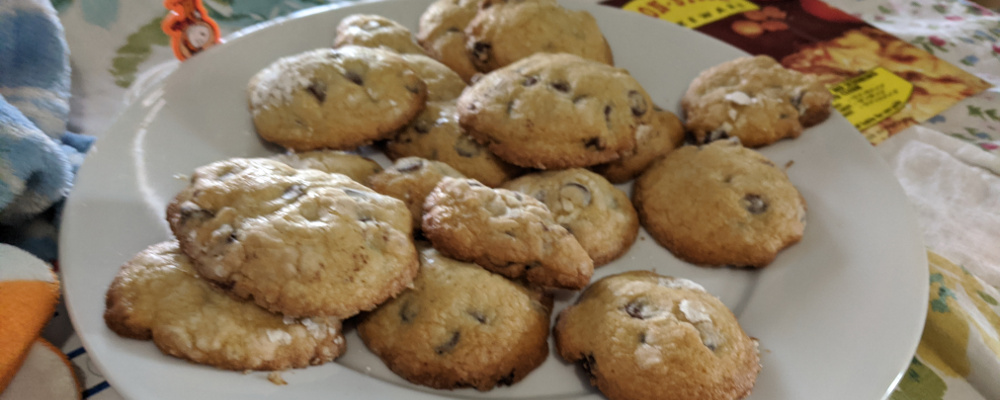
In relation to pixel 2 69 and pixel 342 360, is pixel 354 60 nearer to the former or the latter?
pixel 342 360

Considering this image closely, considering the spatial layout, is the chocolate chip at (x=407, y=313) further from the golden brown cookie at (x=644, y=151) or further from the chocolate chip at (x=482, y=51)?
the chocolate chip at (x=482, y=51)

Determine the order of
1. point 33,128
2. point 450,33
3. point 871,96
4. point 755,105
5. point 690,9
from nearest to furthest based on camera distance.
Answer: point 33,128, point 755,105, point 450,33, point 871,96, point 690,9

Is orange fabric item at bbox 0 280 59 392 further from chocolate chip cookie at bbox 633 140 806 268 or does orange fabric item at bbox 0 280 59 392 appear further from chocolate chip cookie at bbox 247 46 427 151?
chocolate chip cookie at bbox 633 140 806 268

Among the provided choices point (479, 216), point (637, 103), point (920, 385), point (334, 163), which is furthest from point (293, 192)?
point (920, 385)

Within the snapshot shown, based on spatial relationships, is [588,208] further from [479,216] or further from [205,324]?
[205,324]

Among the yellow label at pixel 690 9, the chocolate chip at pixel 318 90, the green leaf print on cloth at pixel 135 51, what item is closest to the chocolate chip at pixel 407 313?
the chocolate chip at pixel 318 90

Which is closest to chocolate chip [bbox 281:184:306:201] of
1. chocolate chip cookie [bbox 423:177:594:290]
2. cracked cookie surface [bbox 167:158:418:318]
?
cracked cookie surface [bbox 167:158:418:318]
